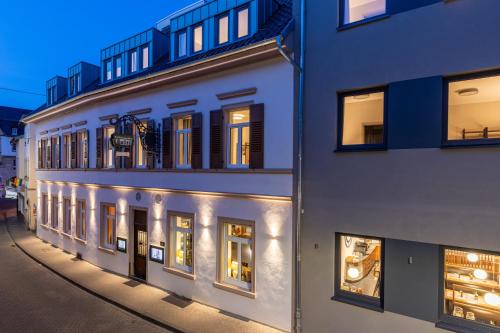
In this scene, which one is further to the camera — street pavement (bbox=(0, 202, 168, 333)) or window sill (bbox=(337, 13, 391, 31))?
street pavement (bbox=(0, 202, 168, 333))

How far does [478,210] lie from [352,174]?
2376 mm

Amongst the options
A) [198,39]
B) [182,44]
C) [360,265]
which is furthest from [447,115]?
[182,44]

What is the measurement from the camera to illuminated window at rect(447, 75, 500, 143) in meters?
5.59

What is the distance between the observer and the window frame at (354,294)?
21.6 ft

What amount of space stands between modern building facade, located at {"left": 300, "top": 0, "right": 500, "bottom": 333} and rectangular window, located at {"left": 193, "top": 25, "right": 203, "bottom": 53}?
4609 millimetres

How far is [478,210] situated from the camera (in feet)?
18.4

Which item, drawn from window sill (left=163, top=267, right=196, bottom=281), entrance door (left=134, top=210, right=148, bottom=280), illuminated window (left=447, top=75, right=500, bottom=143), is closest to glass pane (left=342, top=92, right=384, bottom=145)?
illuminated window (left=447, top=75, right=500, bottom=143)

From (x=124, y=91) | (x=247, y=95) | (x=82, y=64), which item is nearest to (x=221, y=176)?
(x=247, y=95)

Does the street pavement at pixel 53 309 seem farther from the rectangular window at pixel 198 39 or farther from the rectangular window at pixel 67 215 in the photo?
the rectangular window at pixel 198 39

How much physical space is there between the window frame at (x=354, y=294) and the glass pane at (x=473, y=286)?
1.16 meters

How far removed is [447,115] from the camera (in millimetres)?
6035

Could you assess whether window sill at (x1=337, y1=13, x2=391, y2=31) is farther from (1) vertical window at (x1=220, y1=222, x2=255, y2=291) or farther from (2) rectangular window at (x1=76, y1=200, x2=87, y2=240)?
(2) rectangular window at (x1=76, y1=200, x2=87, y2=240)

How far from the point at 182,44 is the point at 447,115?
29.9ft

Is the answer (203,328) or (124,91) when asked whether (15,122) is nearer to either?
(124,91)
